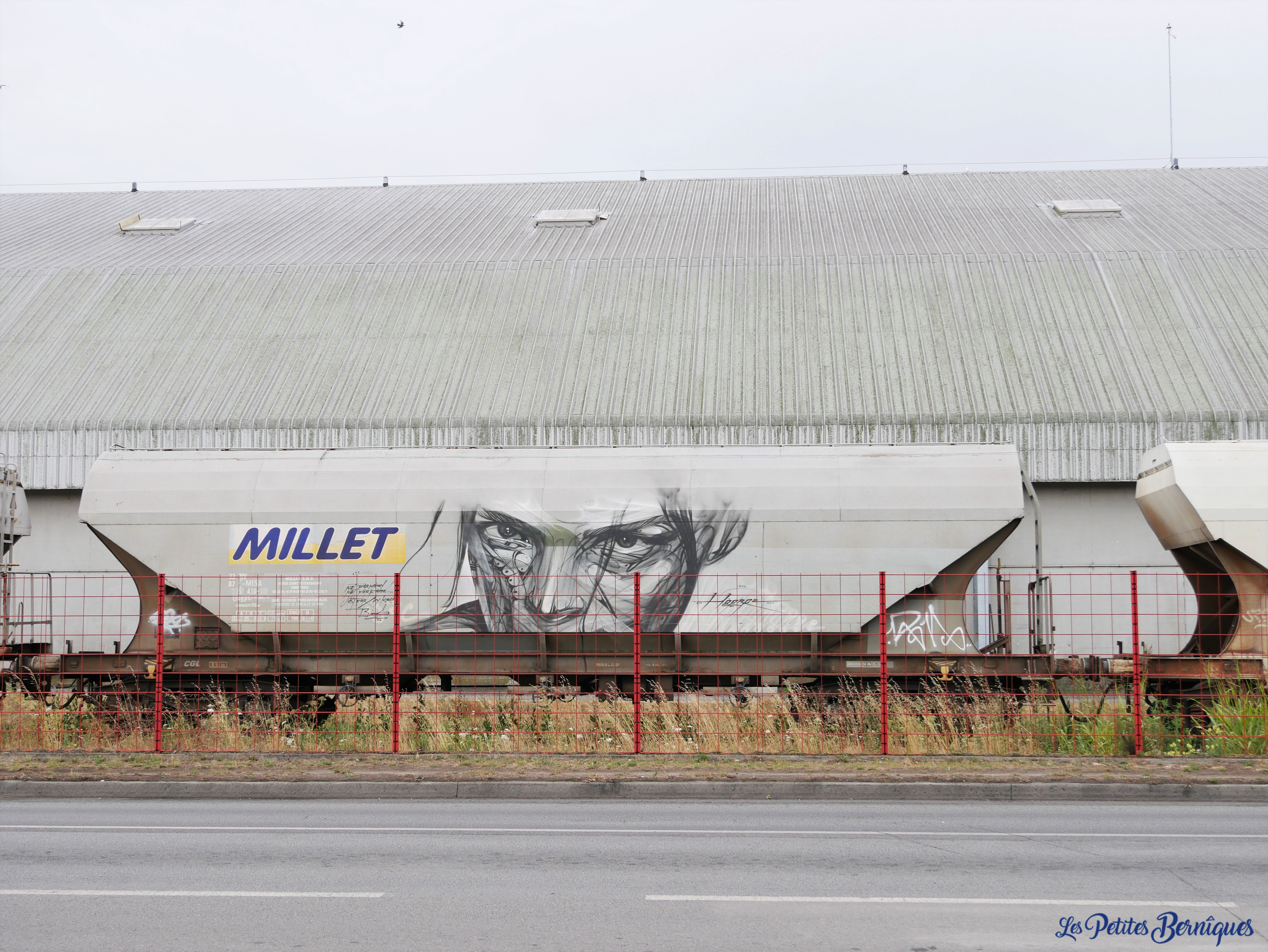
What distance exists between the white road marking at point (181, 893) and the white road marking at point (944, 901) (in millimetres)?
1934

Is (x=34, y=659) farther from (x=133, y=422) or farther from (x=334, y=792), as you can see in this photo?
(x=133, y=422)

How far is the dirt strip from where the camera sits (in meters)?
11.6

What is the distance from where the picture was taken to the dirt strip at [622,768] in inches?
455

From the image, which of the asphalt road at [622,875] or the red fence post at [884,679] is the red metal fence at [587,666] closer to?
the red fence post at [884,679]

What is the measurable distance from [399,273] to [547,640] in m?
15.9

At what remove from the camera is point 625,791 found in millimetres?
11469

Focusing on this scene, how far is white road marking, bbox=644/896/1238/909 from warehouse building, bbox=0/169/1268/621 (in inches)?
500

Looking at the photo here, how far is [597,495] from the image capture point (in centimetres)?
1633

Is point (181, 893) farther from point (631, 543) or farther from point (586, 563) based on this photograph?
point (631, 543)

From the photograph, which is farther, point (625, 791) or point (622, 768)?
point (622, 768)

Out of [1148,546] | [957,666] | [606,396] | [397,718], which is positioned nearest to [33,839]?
[397,718]
